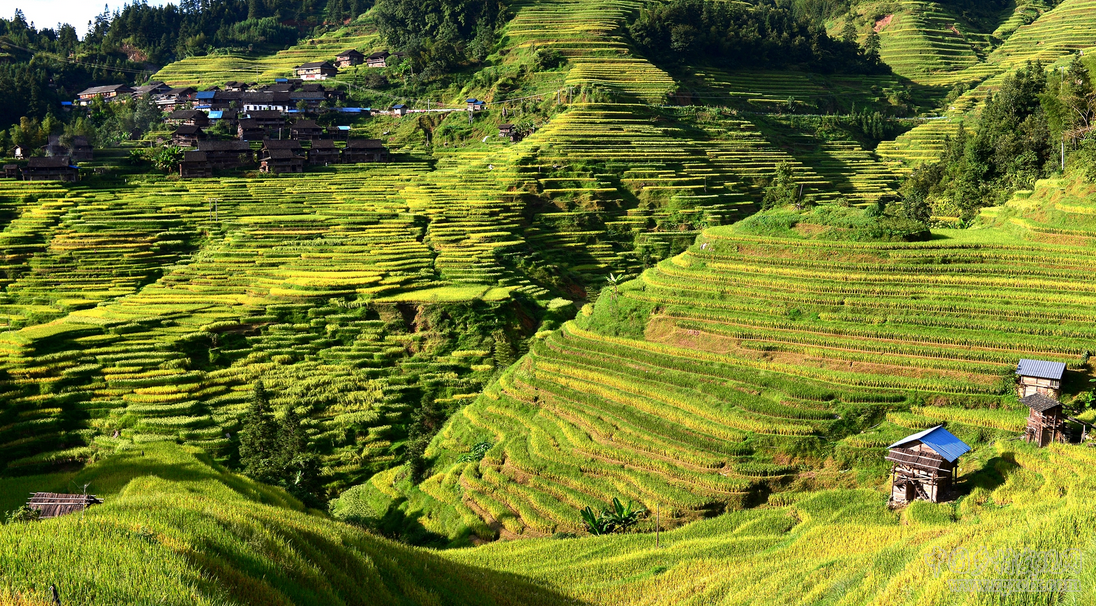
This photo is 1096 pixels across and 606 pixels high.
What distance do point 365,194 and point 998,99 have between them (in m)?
36.9

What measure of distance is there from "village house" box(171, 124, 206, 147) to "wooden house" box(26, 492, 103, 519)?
1991 inches

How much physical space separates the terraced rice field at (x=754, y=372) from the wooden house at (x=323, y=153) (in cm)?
3797

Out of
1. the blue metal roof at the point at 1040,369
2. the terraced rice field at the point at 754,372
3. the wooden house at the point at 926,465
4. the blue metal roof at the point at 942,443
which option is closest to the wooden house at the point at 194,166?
the terraced rice field at the point at 754,372

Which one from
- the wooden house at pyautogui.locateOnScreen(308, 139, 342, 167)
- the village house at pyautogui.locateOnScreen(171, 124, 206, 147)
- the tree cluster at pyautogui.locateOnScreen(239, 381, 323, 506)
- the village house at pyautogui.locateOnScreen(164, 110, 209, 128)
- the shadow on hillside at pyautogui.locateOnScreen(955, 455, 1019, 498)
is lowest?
the tree cluster at pyautogui.locateOnScreen(239, 381, 323, 506)

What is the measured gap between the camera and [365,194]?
54.2 m

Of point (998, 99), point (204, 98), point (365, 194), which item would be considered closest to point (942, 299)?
point (998, 99)

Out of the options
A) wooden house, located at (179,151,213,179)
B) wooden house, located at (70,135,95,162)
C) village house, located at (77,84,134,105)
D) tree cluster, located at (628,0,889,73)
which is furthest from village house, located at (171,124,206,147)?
tree cluster, located at (628,0,889,73)

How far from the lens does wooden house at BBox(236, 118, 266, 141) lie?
66750mm

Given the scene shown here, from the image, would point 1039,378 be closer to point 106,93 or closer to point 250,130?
point 250,130

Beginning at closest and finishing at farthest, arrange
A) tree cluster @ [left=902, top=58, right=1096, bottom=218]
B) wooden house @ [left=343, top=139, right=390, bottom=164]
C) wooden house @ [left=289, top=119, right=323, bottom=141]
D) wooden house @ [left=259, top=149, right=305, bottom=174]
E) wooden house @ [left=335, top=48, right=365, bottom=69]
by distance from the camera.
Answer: tree cluster @ [left=902, top=58, right=1096, bottom=218]
wooden house @ [left=259, top=149, right=305, bottom=174]
wooden house @ [left=343, top=139, right=390, bottom=164]
wooden house @ [left=289, top=119, right=323, bottom=141]
wooden house @ [left=335, top=48, right=365, bottom=69]

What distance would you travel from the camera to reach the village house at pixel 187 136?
64.1m

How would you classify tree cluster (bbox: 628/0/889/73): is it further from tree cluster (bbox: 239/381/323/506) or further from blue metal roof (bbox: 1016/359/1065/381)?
blue metal roof (bbox: 1016/359/1065/381)

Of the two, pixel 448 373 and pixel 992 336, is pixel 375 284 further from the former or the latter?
pixel 992 336

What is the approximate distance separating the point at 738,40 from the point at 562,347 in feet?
183
